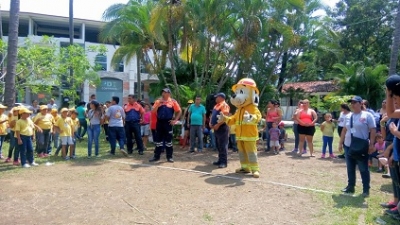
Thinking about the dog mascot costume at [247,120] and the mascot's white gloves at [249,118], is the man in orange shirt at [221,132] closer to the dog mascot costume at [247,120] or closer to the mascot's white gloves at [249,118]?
the dog mascot costume at [247,120]

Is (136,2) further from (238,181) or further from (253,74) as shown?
(238,181)

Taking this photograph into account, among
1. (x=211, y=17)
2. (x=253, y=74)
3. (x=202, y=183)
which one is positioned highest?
(x=211, y=17)

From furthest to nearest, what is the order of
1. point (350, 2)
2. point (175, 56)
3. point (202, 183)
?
point (350, 2) < point (175, 56) < point (202, 183)

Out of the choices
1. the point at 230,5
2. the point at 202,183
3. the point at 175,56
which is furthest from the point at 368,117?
the point at 175,56

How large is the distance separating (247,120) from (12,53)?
8440 mm

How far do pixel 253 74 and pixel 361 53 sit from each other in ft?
53.4

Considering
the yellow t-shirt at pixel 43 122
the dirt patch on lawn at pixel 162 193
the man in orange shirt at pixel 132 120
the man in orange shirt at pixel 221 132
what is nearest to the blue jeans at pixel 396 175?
the dirt patch on lawn at pixel 162 193

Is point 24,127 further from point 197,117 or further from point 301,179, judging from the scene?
point 301,179

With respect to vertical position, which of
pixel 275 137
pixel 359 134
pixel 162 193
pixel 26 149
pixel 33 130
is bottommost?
pixel 162 193

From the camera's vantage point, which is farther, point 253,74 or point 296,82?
point 296,82

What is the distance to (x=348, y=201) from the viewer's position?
19.3 ft

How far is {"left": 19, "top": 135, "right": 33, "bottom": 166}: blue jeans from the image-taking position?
329 inches

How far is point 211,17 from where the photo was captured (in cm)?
1309

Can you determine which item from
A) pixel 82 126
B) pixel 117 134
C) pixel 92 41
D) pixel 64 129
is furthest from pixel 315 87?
pixel 64 129
